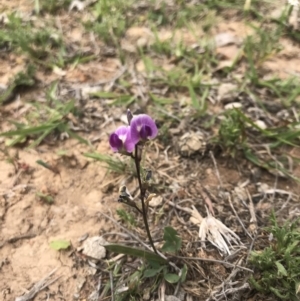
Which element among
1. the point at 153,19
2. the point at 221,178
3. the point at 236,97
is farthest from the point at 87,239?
the point at 153,19

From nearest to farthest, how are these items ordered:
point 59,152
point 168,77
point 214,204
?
point 214,204 → point 59,152 → point 168,77

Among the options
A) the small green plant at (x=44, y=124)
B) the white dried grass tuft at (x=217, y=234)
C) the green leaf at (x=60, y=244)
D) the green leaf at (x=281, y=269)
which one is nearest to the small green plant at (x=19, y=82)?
the small green plant at (x=44, y=124)

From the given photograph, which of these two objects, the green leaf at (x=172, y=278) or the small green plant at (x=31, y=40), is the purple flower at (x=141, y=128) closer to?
the green leaf at (x=172, y=278)

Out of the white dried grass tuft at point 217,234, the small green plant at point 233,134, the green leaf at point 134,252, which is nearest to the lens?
the green leaf at point 134,252

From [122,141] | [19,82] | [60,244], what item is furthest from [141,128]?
[19,82]

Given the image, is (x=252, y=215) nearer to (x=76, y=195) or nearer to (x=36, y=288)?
(x=76, y=195)

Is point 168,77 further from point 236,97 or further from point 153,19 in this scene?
point 153,19
